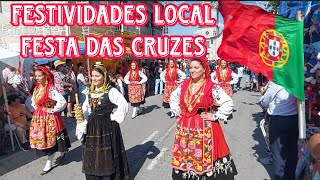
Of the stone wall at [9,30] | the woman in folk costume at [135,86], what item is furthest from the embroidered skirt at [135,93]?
the stone wall at [9,30]

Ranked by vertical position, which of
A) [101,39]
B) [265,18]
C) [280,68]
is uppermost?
[101,39]

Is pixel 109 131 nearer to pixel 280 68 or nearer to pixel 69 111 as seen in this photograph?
pixel 280 68

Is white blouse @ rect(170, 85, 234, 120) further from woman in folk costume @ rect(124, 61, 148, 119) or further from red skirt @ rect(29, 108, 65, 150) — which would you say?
woman in folk costume @ rect(124, 61, 148, 119)

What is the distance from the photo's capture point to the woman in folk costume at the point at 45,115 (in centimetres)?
530

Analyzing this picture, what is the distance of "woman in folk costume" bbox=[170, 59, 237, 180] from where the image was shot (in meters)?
3.75

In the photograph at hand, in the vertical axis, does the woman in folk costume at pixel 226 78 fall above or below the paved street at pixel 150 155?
above

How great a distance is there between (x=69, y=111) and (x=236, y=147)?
578 cm

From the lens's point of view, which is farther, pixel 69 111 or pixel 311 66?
pixel 69 111

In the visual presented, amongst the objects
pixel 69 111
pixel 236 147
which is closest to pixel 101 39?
pixel 69 111

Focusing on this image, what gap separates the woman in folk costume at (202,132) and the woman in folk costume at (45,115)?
7.88ft

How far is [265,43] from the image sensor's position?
11.4 feet

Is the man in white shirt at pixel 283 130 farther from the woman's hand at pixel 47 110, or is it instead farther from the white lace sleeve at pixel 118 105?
the woman's hand at pixel 47 110

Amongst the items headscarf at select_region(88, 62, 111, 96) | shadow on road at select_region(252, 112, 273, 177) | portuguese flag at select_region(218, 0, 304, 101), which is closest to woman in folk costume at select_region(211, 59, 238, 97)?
shadow on road at select_region(252, 112, 273, 177)

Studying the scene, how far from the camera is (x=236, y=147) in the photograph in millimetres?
6535
